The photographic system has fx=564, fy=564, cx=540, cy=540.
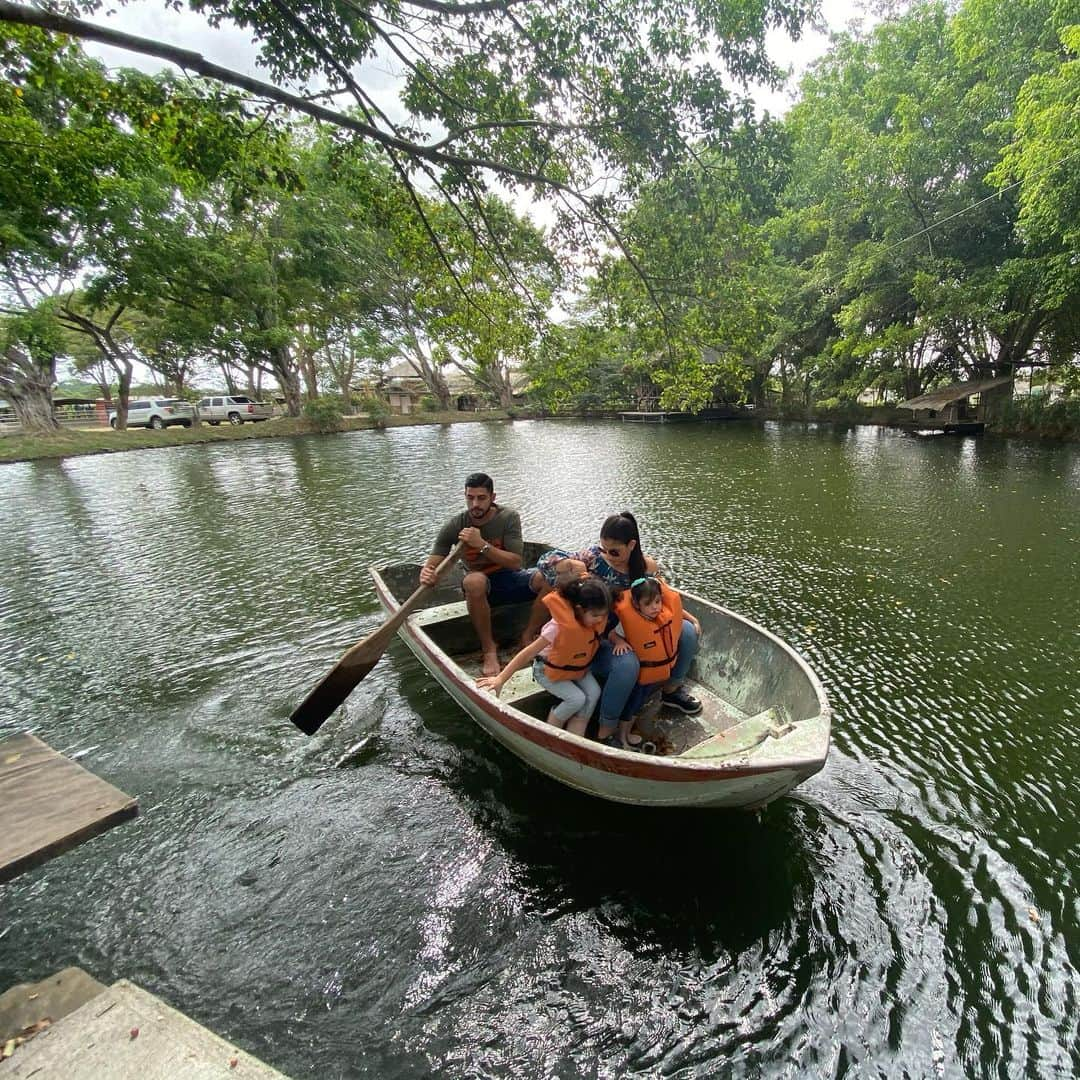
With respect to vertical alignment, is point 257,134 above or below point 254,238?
below

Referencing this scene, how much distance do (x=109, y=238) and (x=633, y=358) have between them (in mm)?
24763

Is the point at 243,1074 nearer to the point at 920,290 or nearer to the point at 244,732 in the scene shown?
the point at 244,732

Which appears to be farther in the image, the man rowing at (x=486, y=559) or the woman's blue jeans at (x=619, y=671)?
the man rowing at (x=486, y=559)

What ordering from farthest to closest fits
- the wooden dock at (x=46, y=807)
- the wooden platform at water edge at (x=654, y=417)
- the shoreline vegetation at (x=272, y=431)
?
the wooden platform at water edge at (x=654, y=417)
the shoreline vegetation at (x=272, y=431)
the wooden dock at (x=46, y=807)

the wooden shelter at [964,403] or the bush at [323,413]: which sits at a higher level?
the bush at [323,413]

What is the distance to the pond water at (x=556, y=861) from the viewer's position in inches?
105

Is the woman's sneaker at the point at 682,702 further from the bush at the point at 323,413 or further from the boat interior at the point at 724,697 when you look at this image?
the bush at the point at 323,413

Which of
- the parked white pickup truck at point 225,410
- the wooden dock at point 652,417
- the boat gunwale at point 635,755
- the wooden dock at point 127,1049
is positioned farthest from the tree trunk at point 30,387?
the wooden dock at point 127,1049

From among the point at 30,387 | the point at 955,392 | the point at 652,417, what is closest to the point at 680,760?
the point at 955,392

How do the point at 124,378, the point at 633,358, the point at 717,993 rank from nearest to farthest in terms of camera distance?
1. the point at 717,993
2. the point at 633,358
3. the point at 124,378

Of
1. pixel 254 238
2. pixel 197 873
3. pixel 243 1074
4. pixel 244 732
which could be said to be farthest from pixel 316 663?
pixel 254 238

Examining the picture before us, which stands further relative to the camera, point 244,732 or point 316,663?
point 316,663

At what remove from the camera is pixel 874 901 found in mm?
3217

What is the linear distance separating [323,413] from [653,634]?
1257 inches
